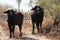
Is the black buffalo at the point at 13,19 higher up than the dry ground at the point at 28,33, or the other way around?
the black buffalo at the point at 13,19

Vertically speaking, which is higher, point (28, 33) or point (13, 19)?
point (13, 19)

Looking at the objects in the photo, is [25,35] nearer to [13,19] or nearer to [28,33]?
[28,33]

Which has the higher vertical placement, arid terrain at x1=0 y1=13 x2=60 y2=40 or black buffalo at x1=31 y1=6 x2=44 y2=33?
black buffalo at x1=31 y1=6 x2=44 y2=33

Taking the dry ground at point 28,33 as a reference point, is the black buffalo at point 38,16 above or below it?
above

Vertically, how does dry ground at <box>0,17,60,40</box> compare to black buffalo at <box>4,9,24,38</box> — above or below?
below

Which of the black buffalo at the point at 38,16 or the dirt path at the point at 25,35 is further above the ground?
the black buffalo at the point at 38,16

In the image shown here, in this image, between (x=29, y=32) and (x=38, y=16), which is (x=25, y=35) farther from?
(x=38, y=16)

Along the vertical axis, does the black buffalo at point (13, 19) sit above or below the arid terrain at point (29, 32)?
above

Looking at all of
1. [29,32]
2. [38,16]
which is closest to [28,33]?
[29,32]

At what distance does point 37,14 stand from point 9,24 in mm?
277

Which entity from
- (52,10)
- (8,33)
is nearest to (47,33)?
(52,10)

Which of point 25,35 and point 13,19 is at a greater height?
point 13,19

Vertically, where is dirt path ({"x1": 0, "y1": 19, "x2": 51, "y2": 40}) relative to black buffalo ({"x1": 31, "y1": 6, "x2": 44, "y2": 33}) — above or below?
below

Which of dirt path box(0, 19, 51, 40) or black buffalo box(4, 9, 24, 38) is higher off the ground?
black buffalo box(4, 9, 24, 38)
